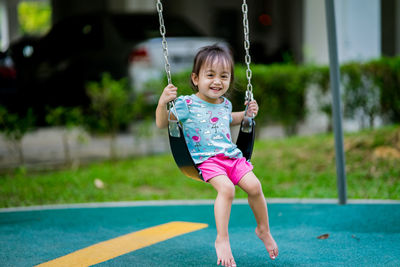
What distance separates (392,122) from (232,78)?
5.11 metres

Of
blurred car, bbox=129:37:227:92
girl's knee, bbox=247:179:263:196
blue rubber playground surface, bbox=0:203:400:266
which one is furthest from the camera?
blurred car, bbox=129:37:227:92

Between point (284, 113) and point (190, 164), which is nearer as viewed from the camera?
point (190, 164)

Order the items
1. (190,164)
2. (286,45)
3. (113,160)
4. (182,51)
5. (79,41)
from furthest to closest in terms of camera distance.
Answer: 1. (286,45)
2. (79,41)
3. (182,51)
4. (113,160)
5. (190,164)

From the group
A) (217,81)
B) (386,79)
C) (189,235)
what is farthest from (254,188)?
(386,79)

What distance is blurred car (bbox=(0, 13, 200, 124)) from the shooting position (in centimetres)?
895

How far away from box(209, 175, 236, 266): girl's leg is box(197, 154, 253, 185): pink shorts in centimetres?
5

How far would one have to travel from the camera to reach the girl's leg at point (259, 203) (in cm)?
308

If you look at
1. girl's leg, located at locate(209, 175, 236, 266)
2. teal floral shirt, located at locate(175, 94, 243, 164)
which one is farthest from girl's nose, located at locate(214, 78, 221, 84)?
girl's leg, located at locate(209, 175, 236, 266)

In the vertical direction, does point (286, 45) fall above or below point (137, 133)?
above

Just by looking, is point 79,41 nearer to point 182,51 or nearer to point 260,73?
point 182,51

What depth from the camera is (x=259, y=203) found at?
10.3 ft

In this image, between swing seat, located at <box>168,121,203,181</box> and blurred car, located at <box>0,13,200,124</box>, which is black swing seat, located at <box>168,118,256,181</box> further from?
blurred car, located at <box>0,13,200,124</box>

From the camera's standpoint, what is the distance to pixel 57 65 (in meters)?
9.09

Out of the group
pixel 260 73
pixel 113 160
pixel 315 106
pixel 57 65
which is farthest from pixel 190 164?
pixel 57 65
